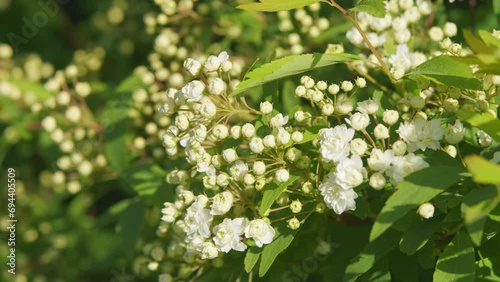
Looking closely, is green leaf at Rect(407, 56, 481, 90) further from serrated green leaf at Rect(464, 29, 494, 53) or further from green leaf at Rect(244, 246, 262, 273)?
green leaf at Rect(244, 246, 262, 273)

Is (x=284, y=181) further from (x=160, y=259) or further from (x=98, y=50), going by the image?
(x=98, y=50)

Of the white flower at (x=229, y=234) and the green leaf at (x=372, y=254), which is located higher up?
the white flower at (x=229, y=234)

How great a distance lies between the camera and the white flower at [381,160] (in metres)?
1.89

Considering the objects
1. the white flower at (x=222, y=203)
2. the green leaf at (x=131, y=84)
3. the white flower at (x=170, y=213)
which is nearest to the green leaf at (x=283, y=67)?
the white flower at (x=222, y=203)

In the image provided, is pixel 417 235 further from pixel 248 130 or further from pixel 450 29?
pixel 450 29

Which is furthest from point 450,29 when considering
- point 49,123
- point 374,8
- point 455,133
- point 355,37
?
point 49,123

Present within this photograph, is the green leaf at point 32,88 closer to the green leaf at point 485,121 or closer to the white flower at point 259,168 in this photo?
the white flower at point 259,168

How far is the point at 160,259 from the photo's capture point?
2.81 metres

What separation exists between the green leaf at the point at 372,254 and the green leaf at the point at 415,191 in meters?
0.35

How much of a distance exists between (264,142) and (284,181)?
150 mm

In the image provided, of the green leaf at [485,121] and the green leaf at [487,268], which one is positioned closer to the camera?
the green leaf at [485,121]

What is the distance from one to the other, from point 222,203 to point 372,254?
50 cm

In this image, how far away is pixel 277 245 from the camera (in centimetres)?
210

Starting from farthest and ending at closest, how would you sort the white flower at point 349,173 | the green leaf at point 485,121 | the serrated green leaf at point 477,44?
1. the white flower at point 349,173
2. the green leaf at point 485,121
3. the serrated green leaf at point 477,44
